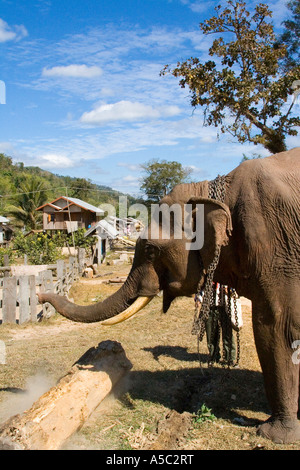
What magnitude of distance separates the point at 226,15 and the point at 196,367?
11.9 meters

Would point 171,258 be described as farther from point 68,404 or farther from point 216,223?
point 68,404

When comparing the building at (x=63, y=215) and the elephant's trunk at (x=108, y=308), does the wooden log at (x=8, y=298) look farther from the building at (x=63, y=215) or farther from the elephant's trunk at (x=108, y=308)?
the building at (x=63, y=215)

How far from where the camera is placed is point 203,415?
17.1 feet

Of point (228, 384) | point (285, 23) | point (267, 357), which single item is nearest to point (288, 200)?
point (267, 357)

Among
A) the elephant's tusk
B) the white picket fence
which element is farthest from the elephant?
the white picket fence

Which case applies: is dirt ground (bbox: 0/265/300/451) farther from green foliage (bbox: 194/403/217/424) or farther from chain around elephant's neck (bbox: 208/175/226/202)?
chain around elephant's neck (bbox: 208/175/226/202)

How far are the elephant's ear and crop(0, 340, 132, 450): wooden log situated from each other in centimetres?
235

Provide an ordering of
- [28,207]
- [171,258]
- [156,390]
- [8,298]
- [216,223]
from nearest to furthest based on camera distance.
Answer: [216,223] < [171,258] < [156,390] < [8,298] < [28,207]

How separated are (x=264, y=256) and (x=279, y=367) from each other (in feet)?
3.82

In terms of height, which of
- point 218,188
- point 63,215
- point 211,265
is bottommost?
point 211,265

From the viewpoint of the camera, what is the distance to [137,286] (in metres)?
5.34

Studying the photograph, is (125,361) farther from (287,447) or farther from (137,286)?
(287,447)

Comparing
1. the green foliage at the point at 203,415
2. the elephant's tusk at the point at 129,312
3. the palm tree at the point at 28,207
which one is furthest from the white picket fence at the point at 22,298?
the palm tree at the point at 28,207

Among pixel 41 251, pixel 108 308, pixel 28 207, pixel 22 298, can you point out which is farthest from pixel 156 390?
pixel 28 207
